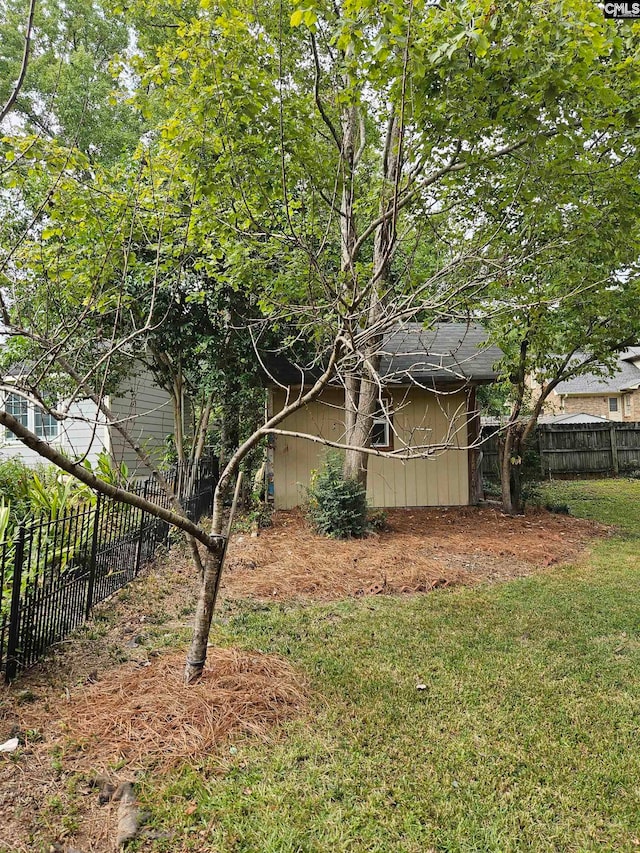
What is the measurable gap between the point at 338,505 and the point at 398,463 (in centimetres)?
335

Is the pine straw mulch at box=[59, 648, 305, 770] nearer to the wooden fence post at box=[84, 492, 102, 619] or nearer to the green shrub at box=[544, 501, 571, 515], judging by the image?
A: the wooden fence post at box=[84, 492, 102, 619]

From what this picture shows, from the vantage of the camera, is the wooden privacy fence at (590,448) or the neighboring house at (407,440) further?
the wooden privacy fence at (590,448)

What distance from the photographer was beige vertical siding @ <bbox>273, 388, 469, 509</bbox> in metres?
10.7

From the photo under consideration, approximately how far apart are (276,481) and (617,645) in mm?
7252

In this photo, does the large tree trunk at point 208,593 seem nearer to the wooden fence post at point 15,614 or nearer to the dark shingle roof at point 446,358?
the wooden fence post at point 15,614

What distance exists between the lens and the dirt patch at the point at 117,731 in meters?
2.25

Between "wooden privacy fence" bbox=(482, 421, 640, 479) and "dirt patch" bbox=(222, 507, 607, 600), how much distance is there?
7624mm

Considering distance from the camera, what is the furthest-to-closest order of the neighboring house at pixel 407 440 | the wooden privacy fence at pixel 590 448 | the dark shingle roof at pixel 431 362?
the wooden privacy fence at pixel 590 448 < the neighboring house at pixel 407 440 < the dark shingle roof at pixel 431 362

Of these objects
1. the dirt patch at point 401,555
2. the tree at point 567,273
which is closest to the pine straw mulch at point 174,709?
the dirt patch at point 401,555

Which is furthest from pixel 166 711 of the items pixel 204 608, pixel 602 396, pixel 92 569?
pixel 602 396

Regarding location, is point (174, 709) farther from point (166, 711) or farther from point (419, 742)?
point (419, 742)

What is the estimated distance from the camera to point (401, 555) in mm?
6906

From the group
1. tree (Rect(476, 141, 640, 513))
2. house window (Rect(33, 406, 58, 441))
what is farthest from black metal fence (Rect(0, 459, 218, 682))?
house window (Rect(33, 406, 58, 441))

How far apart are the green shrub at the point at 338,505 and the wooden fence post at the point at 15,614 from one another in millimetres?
4966
